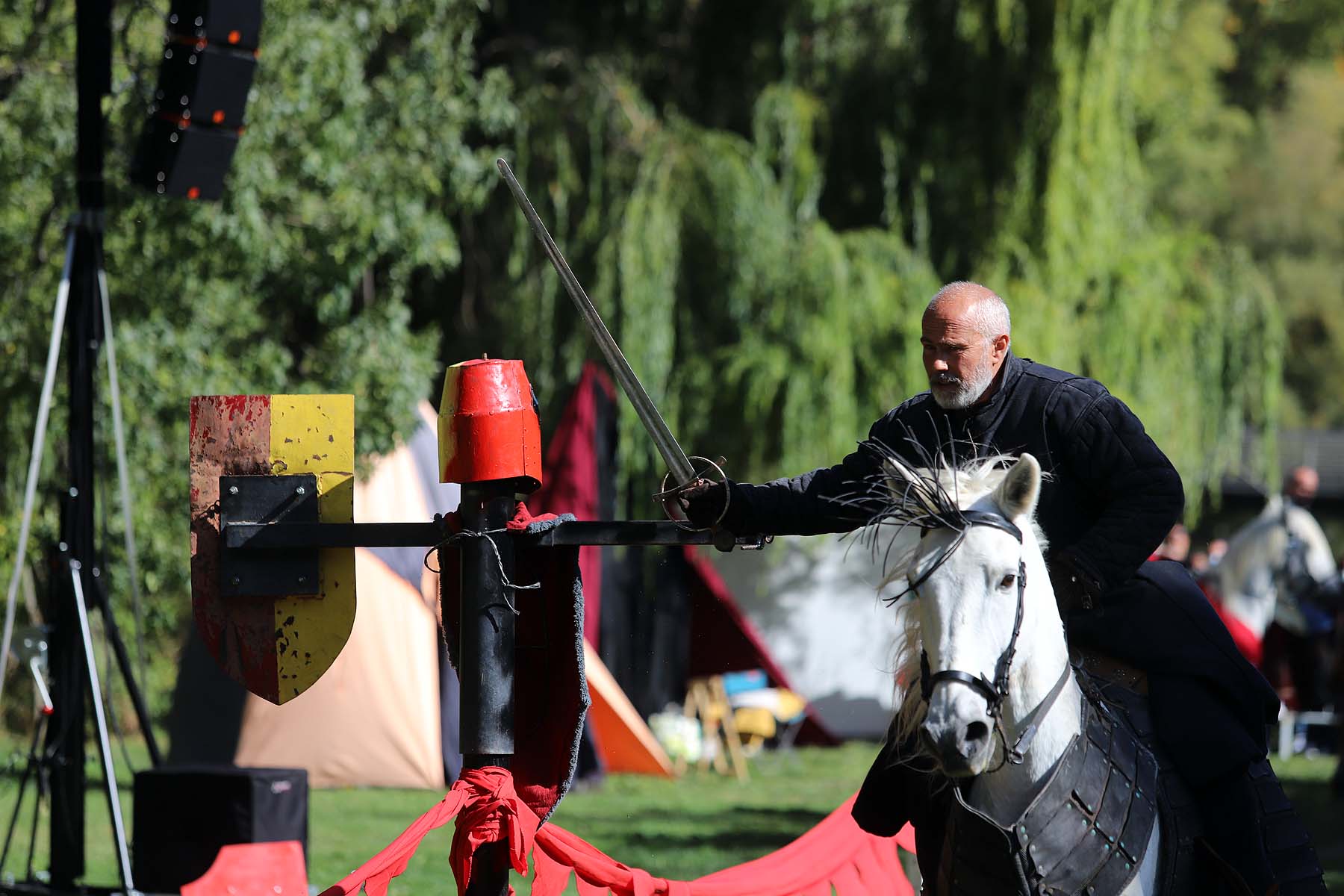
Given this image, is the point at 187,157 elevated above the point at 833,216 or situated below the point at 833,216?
below

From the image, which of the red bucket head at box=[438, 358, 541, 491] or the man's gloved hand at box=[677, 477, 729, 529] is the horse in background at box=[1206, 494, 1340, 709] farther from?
the red bucket head at box=[438, 358, 541, 491]

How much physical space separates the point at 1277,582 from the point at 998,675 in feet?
41.7

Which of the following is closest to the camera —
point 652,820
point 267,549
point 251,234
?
point 267,549

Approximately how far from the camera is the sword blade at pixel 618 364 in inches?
128

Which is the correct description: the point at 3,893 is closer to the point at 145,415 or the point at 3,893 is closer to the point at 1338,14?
the point at 145,415

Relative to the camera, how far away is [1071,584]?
310cm

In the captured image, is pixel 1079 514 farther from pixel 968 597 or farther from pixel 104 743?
pixel 104 743

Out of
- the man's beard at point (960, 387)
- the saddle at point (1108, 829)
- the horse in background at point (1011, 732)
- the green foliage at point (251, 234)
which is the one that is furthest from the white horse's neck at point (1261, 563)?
the man's beard at point (960, 387)

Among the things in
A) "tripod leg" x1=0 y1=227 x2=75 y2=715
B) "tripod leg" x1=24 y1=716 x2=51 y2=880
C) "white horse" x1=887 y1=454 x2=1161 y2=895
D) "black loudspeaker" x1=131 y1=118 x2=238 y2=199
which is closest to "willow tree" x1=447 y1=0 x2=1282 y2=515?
A: "black loudspeaker" x1=131 y1=118 x2=238 y2=199

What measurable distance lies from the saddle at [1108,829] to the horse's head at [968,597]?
20 cm

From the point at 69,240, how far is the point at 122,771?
6.85m

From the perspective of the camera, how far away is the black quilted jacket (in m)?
3.15

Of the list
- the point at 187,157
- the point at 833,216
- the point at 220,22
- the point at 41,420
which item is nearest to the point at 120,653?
the point at 41,420

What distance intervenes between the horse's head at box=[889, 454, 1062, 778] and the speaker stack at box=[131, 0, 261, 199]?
4.03 metres
